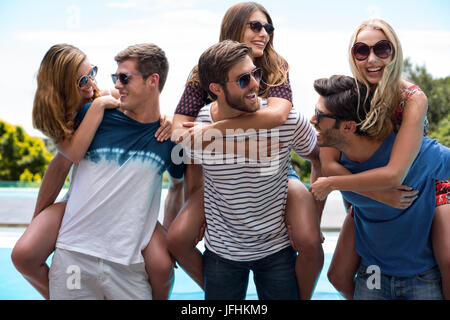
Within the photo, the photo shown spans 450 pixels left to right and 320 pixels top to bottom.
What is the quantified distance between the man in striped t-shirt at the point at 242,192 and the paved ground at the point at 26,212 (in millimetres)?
4923

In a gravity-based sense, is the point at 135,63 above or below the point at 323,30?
below

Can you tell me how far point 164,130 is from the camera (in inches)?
93.0

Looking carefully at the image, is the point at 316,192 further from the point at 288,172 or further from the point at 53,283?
the point at 53,283

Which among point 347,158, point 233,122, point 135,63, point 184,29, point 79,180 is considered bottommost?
point 79,180

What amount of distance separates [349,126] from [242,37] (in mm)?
787

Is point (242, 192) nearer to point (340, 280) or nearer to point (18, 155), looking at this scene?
point (340, 280)

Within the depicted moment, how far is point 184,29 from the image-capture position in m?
33.5

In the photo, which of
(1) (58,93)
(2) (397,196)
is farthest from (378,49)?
(1) (58,93)

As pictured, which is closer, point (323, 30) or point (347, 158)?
point (347, 158)

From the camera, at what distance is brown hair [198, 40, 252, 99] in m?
2.12

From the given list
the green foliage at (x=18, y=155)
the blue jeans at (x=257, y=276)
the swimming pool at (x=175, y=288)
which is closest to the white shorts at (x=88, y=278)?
the blue jeans at (x=257, y=276)

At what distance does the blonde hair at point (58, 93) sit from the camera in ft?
7.43

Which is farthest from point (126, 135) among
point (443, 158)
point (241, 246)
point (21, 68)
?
point (21, 68)
